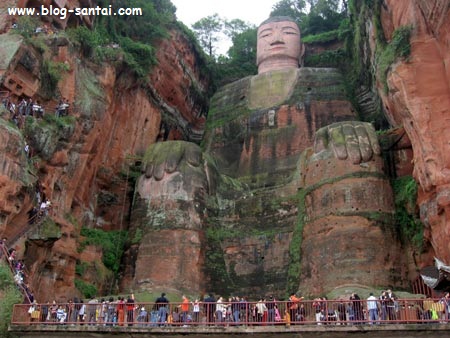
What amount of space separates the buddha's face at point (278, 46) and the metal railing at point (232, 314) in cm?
2333

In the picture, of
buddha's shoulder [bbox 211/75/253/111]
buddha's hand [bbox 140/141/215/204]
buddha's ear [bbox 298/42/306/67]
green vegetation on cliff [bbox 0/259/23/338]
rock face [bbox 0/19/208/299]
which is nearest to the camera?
green vegetation on cliff [bbox 0/259/23/338]

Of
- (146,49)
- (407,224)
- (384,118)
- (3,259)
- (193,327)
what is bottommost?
(193,327)

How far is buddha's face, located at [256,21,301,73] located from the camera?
39219mm

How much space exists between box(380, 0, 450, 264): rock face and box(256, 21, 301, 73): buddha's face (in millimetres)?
15993

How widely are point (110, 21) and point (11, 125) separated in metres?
12.3

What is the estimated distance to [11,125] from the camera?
20.6m

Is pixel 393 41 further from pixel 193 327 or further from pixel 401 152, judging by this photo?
pixel 193 327

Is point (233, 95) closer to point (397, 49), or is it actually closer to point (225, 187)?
point (225, 187)

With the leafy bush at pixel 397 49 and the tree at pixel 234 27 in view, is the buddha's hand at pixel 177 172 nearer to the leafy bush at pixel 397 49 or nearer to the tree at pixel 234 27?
the leafy bush at pixel 397 49

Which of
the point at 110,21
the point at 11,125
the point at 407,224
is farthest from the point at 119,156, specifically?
the point at 407,224

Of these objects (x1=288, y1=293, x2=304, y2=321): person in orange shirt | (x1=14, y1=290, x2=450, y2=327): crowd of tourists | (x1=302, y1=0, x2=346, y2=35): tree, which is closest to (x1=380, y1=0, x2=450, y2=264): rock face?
(x1=14, y1=290, x2=450, y2=327): crowd of tourists

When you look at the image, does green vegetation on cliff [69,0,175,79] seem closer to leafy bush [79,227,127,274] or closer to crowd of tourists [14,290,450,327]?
leafy bush [79,227,127,274]

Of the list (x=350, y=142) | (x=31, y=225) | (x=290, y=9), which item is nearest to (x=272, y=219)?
(x=350, y=142)

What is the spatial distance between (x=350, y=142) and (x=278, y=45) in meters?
15.5
